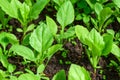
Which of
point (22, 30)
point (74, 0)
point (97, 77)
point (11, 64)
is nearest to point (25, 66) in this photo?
point (11, 64)

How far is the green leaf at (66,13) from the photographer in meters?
1.42

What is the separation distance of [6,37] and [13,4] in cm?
17

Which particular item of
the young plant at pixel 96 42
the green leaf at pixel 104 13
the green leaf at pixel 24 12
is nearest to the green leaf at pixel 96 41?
the young plant at pixel 96 42

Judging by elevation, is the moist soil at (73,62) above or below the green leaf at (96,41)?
below

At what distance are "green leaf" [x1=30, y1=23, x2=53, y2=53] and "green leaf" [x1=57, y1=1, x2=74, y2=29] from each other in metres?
0.18

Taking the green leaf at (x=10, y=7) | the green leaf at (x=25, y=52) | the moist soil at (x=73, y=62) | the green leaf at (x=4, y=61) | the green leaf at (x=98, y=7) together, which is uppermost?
the green leaf at (x=10, y=7)

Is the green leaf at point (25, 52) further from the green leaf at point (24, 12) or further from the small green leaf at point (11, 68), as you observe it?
the green leaf at point (24, 12)

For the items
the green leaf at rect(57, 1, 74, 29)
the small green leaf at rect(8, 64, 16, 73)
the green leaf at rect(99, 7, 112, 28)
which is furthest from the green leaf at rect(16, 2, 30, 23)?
the green leaf at rect(99, 7, 112, 28)

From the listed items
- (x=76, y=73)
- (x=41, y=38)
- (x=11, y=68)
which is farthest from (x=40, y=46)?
(x=76, y=73)

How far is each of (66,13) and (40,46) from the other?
249 millimetres

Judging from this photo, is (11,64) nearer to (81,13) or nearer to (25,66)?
(25,66)

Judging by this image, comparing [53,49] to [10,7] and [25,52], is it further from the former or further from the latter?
[10,7]

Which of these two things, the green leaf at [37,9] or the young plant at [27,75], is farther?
the green leaf at [37,9]

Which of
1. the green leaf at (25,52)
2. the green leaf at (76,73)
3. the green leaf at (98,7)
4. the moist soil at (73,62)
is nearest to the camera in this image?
the green leaf at (76,73)
